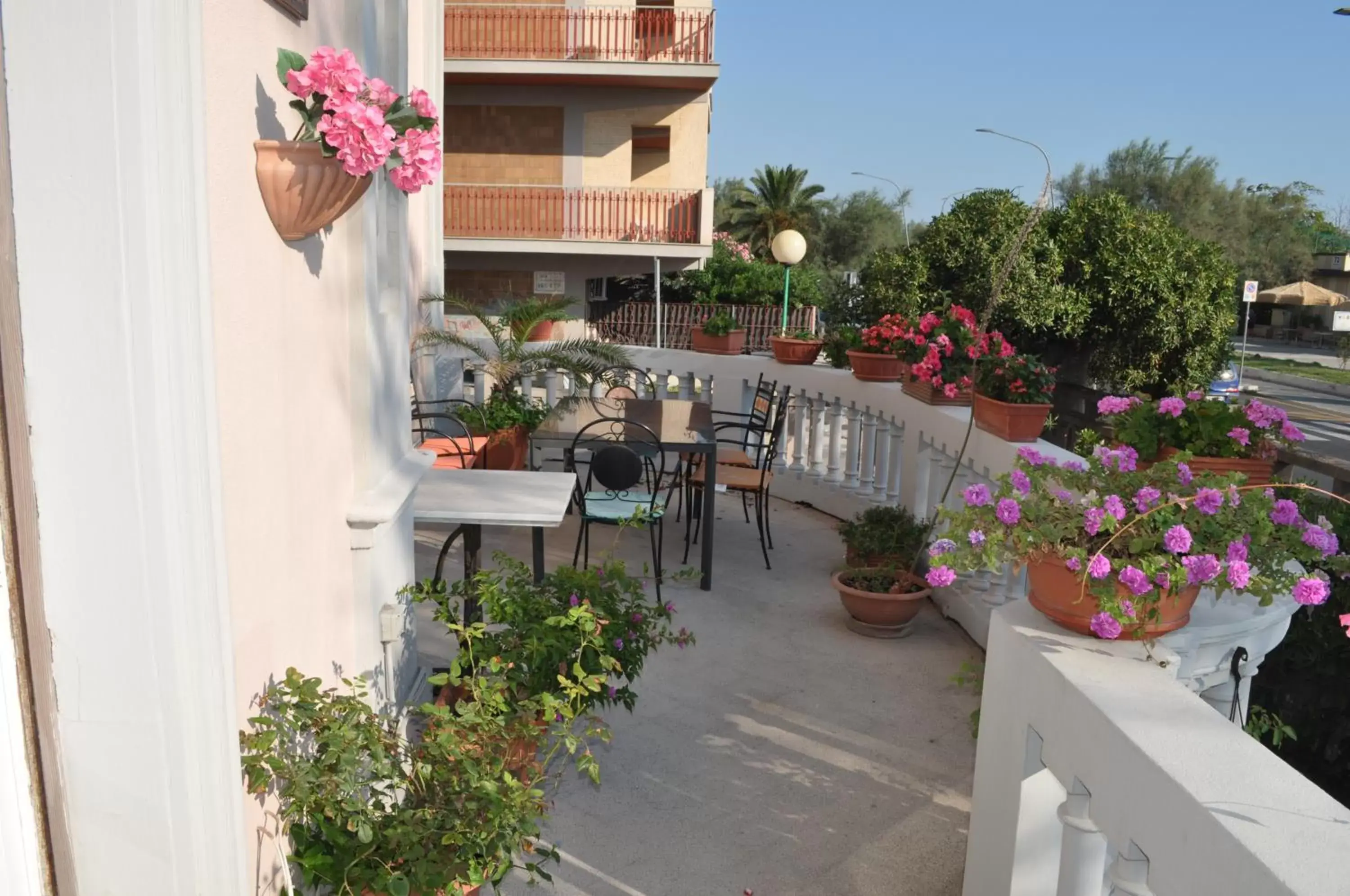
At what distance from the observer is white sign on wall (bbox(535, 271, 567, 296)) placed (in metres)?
17.6

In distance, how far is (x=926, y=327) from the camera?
509 cm

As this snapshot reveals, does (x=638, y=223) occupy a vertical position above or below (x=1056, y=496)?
above

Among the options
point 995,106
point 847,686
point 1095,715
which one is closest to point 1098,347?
point 847,686

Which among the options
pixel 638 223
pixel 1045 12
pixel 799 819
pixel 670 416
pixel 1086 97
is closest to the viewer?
pixel 799 819

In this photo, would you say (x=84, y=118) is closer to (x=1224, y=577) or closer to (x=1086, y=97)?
(x=1224, y=577)

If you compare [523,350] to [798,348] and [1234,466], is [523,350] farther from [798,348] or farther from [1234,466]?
[1234,466]

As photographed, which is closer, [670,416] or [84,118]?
[84,118]

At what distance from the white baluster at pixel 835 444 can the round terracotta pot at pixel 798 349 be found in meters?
0.51

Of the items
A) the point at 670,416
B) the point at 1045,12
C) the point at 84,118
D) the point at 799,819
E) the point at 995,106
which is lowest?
the point at 799,819

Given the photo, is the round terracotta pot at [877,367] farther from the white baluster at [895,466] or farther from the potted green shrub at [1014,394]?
the potted green shrub at [1014,394]

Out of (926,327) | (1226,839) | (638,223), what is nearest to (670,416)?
(926,327)

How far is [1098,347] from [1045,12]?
58.5ft

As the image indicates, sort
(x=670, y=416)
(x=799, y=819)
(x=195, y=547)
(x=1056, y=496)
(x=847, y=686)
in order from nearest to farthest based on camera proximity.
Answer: (x=195, y=547), (x=1056, y=496), (x=799, y=819), (x=847, y=686), (x=670, y=416)

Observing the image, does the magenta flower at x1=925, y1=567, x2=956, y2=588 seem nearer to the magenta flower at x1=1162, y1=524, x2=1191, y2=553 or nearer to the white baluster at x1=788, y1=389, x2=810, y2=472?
the magenta flower at x1=1162, y1=524, x2=1191, y2=553
